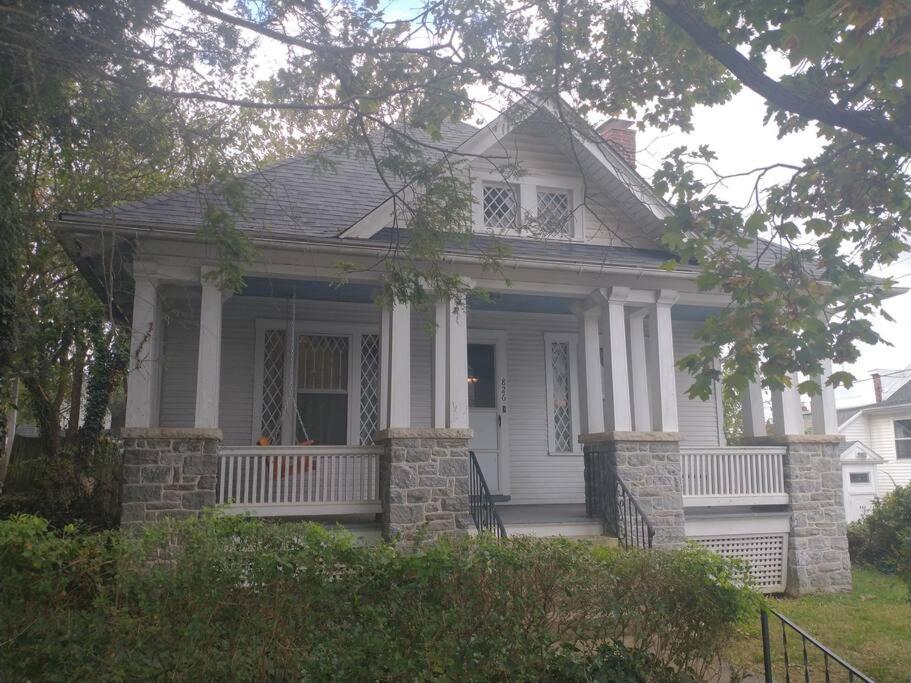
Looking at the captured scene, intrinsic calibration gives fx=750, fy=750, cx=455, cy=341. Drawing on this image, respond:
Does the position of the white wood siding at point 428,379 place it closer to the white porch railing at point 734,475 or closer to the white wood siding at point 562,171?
the white wood siding at point 562,171

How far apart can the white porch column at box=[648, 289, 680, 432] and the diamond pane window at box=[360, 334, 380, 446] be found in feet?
13.0

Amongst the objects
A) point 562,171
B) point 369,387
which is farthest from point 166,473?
point 562,171

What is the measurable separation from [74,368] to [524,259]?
10.5 meters

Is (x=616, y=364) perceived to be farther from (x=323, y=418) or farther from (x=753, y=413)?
(x=323, y=418)

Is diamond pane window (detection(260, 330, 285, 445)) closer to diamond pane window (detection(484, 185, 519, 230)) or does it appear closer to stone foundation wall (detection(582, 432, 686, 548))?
diamond pane window (detection(484, 185, 519, 230))

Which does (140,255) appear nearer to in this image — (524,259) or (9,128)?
(9,128)

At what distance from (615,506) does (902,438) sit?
21963 millimetres

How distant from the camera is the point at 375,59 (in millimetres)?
7027

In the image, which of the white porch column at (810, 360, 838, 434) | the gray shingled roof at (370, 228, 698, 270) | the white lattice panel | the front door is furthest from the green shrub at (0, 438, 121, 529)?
the white porch column at (810, 360, 838, 434)

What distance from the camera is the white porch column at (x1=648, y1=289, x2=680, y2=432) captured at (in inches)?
391

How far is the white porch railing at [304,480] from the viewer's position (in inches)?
346

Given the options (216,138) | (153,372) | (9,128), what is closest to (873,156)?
(216,138)

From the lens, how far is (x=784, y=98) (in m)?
5.10

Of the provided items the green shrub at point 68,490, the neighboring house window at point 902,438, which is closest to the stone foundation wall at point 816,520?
the green shrub at point 68,490
